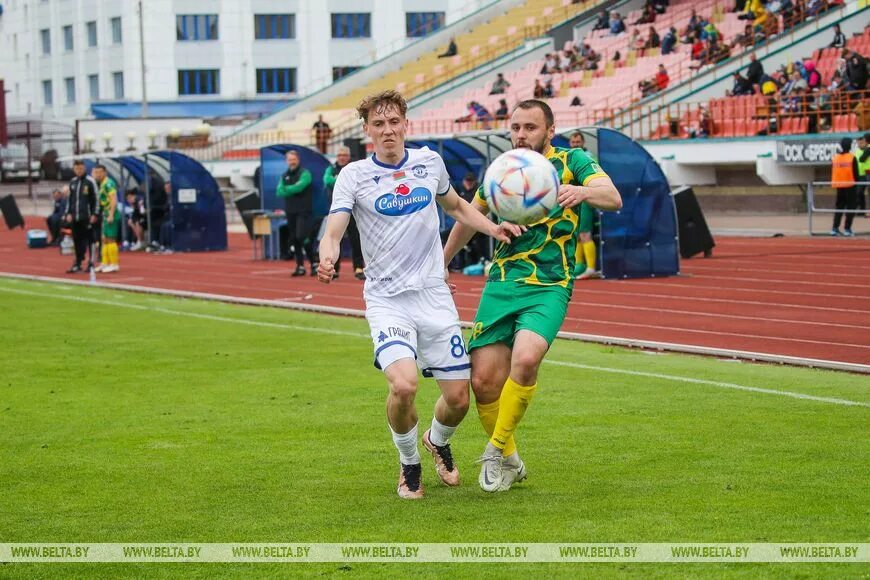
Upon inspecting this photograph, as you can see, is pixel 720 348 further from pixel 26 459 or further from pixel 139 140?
pixel 139 140

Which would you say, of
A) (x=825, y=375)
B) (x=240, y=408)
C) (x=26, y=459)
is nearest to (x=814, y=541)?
(x=26, y=459)

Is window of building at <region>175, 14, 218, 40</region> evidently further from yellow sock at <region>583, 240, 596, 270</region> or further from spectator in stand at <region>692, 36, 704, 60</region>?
yellow sock at <region>583, 240, 596, 270</region>

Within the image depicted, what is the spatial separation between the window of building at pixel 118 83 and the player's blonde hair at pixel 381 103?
79.6 m

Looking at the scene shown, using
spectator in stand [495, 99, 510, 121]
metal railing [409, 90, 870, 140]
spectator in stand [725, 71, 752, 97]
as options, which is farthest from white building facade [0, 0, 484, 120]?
spectator in stand [725, 71, 752, 97]

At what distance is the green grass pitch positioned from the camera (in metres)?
6.46

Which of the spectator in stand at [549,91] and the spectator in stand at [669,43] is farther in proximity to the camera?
the spectator in stand at [549,91]

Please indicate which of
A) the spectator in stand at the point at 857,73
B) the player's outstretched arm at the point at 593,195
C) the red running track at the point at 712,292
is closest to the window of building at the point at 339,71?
the spectator in stand at the point at 857,73

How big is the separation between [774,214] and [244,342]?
2356 centimetres

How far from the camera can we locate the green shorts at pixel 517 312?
7539 millimetres

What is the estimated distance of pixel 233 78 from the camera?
83.2m

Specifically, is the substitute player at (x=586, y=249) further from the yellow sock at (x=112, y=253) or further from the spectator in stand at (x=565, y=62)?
the spectator in stand at (x=565, y=62)

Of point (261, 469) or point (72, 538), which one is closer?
point (72, 538)

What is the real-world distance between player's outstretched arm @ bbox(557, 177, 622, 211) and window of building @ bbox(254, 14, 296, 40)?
7721 cm

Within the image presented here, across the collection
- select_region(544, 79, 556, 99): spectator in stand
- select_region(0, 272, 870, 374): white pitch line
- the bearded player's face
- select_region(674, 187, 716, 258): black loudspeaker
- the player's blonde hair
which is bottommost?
select_region(0, 272, 870, 374): white pitch line
